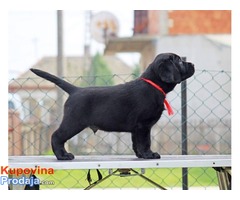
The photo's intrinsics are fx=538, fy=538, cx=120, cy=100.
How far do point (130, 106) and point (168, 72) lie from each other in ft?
0.80

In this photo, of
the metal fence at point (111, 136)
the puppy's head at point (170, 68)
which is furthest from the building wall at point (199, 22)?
the puppy's head at point (170, 68)

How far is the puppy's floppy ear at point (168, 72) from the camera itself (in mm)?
2572

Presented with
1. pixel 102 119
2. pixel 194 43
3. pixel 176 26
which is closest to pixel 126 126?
pixel 102 119

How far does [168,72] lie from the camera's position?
2574 mm

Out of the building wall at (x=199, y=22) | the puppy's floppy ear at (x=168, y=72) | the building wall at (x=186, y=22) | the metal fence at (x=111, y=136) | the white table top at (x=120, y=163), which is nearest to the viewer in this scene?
the white table top at (x=120, y=163)

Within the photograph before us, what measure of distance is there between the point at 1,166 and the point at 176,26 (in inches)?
334

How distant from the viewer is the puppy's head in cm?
257

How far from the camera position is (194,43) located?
8.90 m

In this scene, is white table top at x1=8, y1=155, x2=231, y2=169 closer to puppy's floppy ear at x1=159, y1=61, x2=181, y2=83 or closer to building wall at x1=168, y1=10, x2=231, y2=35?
puppy's floppy ear at x1=159, y1=61, x2=181, y2=83

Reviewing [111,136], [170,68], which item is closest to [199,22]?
[111,136]

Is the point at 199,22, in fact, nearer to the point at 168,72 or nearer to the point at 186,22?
the point at 186,22

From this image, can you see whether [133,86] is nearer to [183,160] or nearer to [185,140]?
[183,160]

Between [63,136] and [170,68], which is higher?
[170,68]

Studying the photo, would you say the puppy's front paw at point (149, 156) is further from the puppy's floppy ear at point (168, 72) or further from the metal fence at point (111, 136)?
the metal fence at point (111, 136)
